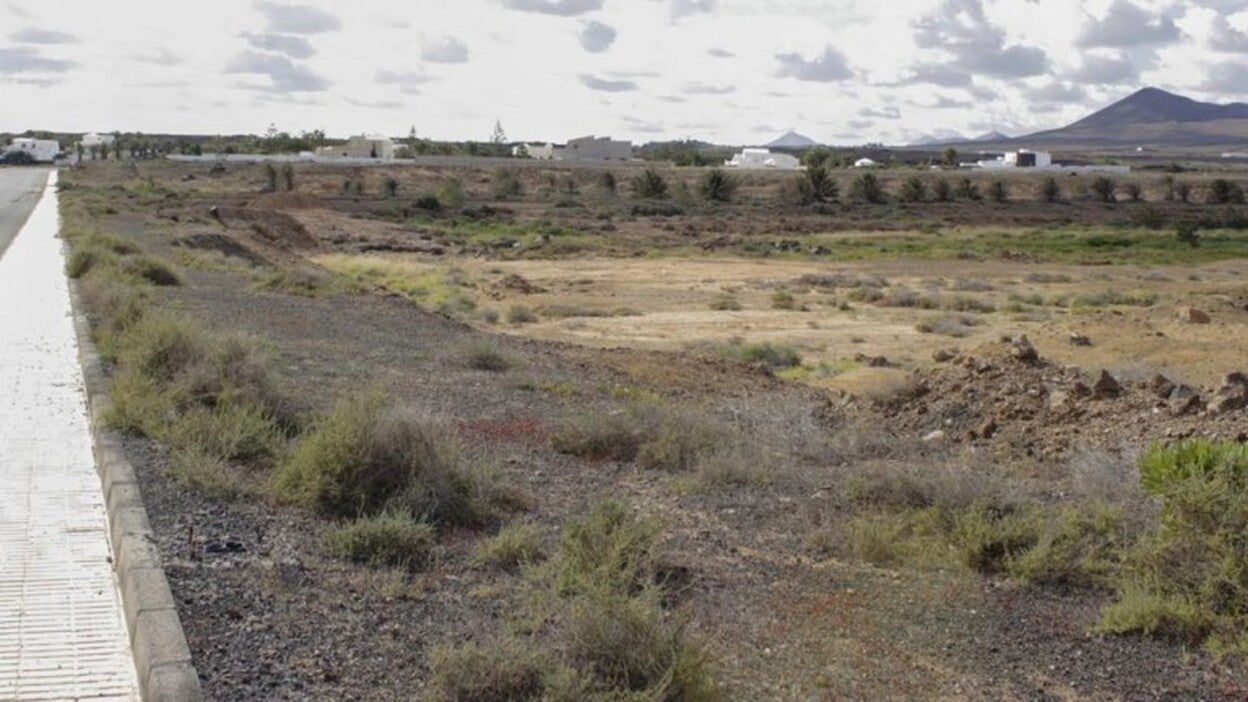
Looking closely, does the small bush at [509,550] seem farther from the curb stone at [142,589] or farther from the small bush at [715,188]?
the small bush at [715,188]

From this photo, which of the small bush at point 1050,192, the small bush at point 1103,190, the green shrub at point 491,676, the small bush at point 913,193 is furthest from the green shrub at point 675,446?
the small bush at point 1103,190

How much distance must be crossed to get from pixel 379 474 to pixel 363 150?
160m

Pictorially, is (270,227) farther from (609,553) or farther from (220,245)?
(609,553)

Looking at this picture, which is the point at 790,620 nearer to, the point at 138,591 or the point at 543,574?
the point at 543,574

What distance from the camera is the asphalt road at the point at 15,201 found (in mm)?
40656

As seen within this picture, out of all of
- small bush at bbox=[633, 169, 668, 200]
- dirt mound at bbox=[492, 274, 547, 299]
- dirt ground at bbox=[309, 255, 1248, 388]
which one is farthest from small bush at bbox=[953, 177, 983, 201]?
dirt mound at bbox=[492, 274, 547, 299]

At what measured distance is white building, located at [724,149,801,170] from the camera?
155875mm

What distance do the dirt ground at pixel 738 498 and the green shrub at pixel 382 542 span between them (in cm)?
14

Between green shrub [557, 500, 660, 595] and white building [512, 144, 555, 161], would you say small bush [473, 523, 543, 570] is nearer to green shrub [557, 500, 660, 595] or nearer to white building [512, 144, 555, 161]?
green shrub [557, 500, 660, 595]

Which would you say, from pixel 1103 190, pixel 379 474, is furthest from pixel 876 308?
pixel 1103 190

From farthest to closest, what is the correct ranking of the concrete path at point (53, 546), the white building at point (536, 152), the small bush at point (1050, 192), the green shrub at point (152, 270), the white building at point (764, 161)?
the white building at point (536, 152)
the white building at point (764, 161)
the small bush at point (1050, 192)
the green shrub at point (152, 270)
the concrete path at point (53, 546)

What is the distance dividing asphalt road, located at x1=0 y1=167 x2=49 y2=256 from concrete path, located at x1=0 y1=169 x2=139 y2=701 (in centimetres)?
1985

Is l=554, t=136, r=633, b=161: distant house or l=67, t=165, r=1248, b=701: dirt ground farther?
l=554, t=136, r=633, b=161: distant house

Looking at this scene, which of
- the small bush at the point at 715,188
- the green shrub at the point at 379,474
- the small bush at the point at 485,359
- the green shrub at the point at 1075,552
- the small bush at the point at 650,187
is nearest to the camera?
the green shrub at the point at 1075,552
